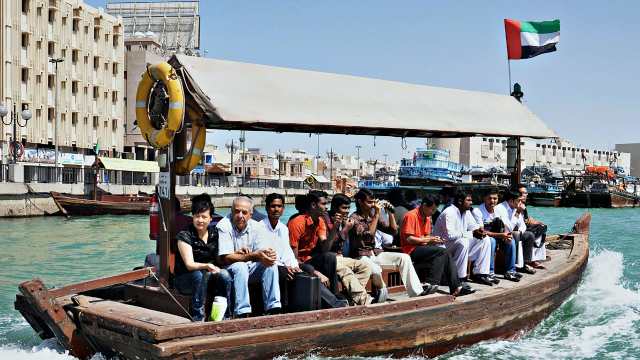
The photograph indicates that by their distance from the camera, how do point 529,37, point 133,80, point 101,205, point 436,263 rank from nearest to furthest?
point 436,263
point 529,37
point 101,205
point 133,80

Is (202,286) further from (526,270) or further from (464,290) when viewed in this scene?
(526,270)

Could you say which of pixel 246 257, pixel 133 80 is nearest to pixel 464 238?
pixel 246 257

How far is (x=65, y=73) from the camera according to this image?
48.0 m

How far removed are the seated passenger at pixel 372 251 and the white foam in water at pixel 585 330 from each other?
35.9 inches

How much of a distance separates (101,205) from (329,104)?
32.0 meters

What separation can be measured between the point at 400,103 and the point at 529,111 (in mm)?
2841

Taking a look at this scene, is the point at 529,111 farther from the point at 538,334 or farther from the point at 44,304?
the point at 44,304

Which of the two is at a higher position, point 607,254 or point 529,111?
point 529,111

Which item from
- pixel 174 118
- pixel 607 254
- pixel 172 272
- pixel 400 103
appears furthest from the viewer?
pixel 607 254

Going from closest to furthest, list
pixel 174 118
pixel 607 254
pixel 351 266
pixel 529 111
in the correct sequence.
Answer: pixel 174 118, pixel 351 266, pixel 529 111, pixel 607 254

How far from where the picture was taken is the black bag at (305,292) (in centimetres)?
634

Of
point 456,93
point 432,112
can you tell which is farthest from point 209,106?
point 456,93

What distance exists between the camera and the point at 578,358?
8227 mm

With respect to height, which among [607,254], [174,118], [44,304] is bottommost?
[607,254]
